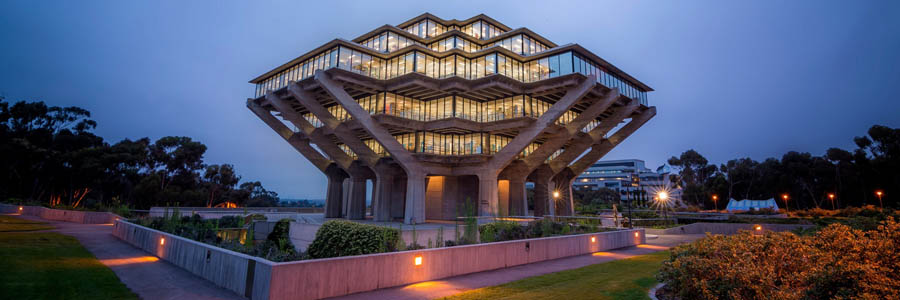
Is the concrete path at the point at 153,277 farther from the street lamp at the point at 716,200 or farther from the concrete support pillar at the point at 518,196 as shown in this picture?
the street lamp at the point at 716,200

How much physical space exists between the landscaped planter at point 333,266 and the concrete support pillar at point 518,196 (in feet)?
78.9

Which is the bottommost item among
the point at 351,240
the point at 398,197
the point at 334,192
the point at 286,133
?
the point at 351,240

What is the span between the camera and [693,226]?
27062 mm

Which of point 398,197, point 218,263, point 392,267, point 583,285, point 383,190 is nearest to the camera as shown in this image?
point 218,263

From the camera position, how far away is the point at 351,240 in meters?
9.81

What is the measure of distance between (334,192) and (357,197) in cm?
494

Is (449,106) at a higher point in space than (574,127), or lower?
higher

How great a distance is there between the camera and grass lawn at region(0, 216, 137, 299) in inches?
277

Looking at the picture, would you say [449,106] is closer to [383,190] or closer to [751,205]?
[383,190]

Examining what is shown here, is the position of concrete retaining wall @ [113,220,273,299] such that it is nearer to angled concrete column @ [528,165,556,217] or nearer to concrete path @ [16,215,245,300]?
concrete path @ [16,215,245,300]

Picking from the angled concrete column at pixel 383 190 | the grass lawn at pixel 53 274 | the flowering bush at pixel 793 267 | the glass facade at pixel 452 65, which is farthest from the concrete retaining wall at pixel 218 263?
the angled concrete column at pixel 383 190

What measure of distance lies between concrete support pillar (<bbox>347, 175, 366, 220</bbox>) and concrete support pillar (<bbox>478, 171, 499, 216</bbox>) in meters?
12.8

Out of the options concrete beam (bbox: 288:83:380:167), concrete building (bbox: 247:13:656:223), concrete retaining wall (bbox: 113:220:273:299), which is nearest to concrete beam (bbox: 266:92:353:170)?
concrete building (bbox: 247:13:656:223)

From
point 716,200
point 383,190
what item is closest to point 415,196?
point 383,190
